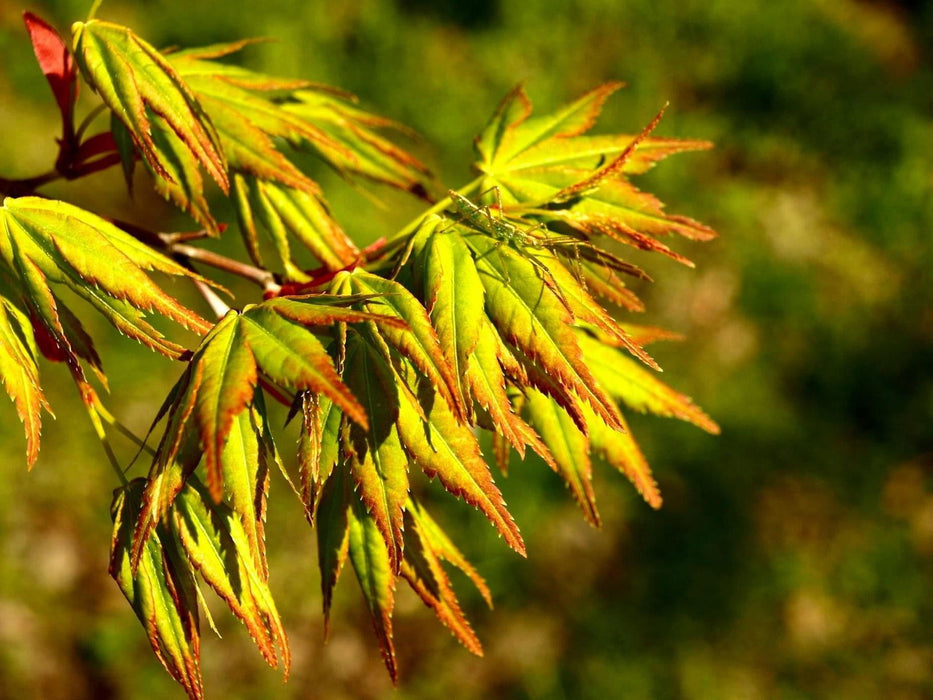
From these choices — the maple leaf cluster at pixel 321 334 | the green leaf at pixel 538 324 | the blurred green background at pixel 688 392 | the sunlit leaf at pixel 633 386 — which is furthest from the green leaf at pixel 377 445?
the blurred green background at pixel 688 392

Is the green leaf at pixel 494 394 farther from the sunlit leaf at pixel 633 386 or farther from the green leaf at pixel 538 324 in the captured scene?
the sunlit leaf at pixel 633 386

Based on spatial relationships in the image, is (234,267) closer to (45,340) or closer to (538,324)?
(45,340)

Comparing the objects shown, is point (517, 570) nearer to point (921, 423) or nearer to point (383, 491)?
point (921, 423)

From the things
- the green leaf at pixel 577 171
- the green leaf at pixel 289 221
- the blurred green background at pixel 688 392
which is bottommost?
the blurred green background at pixel 688 392

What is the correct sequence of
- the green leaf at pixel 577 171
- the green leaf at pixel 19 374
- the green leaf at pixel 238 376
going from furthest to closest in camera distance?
the green leaf at pixel 577 171, the green leaf at pixel 19 374, the green leaf at pixel 238 376

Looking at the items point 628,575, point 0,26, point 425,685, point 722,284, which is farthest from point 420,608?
point 0,26

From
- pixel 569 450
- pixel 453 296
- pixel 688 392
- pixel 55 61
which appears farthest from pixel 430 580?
pixel 688 392

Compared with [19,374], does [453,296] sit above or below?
above

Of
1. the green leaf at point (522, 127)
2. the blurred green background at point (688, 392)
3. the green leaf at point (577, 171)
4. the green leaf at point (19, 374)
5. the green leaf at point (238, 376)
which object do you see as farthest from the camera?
the blurred green background at point (688, 392)
